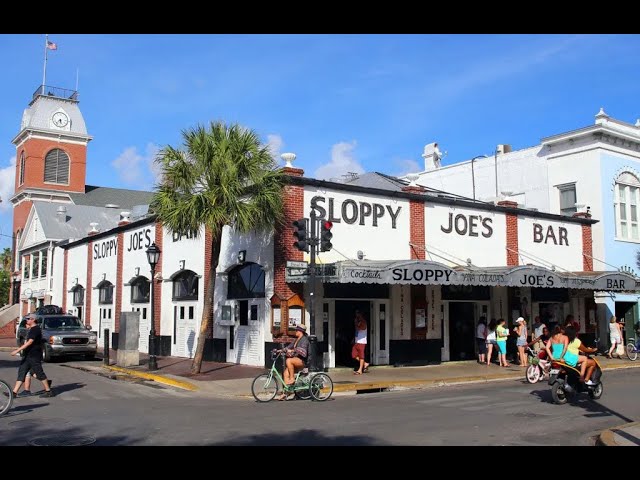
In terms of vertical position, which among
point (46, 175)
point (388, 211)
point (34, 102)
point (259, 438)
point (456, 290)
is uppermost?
point (34, 102)

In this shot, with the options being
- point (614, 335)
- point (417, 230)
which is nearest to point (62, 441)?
point (417, 230)

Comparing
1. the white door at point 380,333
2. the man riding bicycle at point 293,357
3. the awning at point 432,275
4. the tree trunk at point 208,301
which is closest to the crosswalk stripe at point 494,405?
the man riding bicycle at point 293,357

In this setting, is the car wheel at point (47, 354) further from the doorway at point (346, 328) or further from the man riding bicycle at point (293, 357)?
the man riding bicycle at point (293, 357)

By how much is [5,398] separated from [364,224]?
12.5m

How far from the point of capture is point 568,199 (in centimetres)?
3122

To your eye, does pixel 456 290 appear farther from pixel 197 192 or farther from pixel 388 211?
pixel 197 192

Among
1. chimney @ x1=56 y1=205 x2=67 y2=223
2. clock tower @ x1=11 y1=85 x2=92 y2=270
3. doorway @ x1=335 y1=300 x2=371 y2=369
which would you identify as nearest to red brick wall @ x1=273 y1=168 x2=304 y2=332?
doorway @ x1=335 y1=300 x2=371 y2=369

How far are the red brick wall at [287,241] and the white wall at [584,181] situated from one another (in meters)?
15.9

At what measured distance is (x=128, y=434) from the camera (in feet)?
32.1

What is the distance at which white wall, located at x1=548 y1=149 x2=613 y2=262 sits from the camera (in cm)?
2947

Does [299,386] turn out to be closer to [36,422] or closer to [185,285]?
[36,422]
